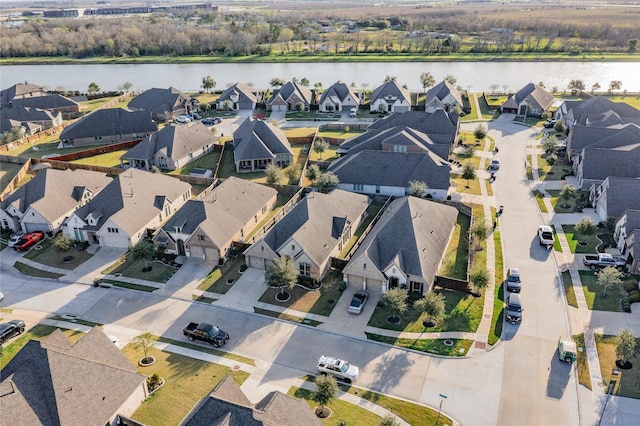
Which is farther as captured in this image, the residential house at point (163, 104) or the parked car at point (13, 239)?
the residential house at point (163, 104)

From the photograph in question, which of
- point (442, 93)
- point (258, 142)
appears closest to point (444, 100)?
point (442, 93)

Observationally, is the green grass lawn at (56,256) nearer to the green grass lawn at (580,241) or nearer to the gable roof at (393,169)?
the gable roof at (393,169)

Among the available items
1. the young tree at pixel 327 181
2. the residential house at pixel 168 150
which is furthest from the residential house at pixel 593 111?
the residential house at pixel 168 150

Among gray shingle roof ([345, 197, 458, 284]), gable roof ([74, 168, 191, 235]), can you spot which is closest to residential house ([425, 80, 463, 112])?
gray shingle roof ([345, 197, 458, 284])

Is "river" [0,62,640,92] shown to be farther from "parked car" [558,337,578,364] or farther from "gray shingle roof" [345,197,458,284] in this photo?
"parked car" [558,337,578,364]

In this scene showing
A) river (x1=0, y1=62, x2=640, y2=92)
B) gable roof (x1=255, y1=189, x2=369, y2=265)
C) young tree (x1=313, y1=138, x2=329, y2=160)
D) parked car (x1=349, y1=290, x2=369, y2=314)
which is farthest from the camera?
river (x1=0, y1=62, x2=640, y2=92)

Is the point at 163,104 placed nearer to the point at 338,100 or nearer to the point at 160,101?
the point at 160,101

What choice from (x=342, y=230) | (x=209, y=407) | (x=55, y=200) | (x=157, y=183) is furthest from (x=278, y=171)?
(x=209, y=407)
